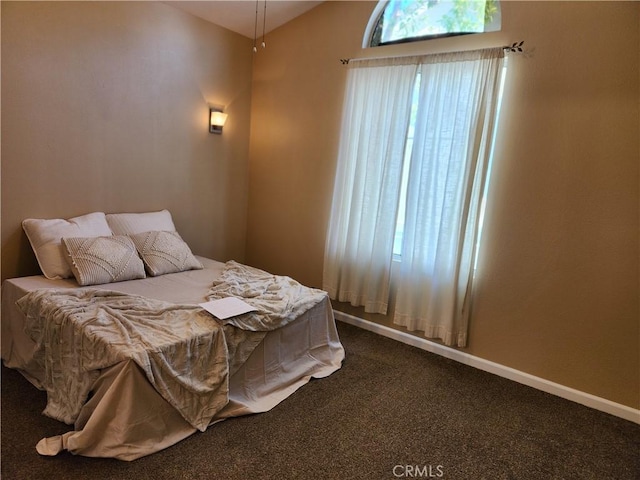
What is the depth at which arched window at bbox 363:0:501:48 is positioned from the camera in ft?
9.56

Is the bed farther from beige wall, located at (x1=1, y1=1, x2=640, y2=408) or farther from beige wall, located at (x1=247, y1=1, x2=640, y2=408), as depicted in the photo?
beige wall, located at (x1=247, y1=1, x2=640, y2=408)

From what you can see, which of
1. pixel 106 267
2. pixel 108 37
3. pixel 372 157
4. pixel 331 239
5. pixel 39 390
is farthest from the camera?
pixel 331 239

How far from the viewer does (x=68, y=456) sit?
6.04 ft

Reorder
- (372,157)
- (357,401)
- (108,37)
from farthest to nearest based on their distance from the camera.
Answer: (372,157) → (108,37) → (357,401)

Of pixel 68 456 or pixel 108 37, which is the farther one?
pixel 108 37

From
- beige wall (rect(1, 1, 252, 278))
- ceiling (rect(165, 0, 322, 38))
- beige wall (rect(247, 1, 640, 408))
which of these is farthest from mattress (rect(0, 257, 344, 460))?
ceiling (rect(165, 0, 322, 38))

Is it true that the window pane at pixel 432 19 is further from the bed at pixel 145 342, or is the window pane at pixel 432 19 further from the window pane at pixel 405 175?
the bed at pixel 145 342

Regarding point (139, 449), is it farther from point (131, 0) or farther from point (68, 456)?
point (131, 0)

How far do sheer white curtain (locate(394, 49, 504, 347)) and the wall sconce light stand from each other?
1876mm

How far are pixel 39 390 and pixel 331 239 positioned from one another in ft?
7.64

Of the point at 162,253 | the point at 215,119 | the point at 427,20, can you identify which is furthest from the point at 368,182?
the point at 162,253

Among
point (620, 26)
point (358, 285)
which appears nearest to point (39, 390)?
point (358, 285)

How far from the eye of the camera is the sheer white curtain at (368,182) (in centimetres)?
324

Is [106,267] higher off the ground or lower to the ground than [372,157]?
lower
